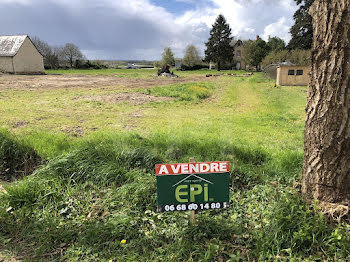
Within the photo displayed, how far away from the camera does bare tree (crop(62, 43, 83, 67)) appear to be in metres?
39.5

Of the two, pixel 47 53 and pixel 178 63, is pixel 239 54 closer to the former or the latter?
pixel 178 63

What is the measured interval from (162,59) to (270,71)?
94.1 feet

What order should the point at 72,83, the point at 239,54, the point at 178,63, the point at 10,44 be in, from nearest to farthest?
the point at 72,83 → the point at 10,44 → the point at 239,54 → the point at 178,63

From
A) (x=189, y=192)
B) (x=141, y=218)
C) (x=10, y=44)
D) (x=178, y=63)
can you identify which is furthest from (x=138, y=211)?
(x=178, y=63)

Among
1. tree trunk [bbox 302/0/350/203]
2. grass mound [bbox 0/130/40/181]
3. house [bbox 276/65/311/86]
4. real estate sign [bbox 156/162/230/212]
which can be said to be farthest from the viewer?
house [bbox 276/65/311/86]

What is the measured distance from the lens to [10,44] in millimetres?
36500

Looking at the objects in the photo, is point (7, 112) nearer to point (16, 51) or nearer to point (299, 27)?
point (16, 51)

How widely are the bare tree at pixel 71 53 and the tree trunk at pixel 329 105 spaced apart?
41.2 meters

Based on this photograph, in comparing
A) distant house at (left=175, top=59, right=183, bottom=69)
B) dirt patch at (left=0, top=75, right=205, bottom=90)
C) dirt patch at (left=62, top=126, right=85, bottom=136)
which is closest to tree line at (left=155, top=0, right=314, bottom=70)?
distant house at (left=175, top=59, right=183, bottom=69)

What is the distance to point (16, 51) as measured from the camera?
35.2 m

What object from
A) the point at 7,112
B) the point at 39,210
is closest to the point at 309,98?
the point at 39,210

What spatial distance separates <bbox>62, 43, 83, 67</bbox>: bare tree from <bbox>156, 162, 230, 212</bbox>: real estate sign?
134 feet

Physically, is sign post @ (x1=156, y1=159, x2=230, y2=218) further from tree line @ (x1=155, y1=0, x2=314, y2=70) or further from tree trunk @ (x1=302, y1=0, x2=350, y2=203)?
tree line @ (x1=155, y1=0, x2=314, y2=70)

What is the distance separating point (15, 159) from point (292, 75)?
20.1 metres
